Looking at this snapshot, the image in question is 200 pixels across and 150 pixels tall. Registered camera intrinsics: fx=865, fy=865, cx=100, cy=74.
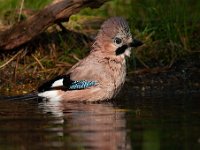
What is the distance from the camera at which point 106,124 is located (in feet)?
28.1

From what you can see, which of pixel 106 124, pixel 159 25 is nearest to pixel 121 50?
pixel 159 25

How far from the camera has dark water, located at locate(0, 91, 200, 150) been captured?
7.38m

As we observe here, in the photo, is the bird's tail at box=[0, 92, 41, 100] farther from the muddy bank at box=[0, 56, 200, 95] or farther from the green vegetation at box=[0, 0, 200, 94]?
the green vegetation at box=[0, 0, 200, 94]

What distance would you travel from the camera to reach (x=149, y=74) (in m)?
12.4

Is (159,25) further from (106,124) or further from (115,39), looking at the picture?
(106,124)

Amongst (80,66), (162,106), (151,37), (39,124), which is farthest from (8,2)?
(39,124)

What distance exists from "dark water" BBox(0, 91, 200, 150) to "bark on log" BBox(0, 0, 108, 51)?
1.48 meters

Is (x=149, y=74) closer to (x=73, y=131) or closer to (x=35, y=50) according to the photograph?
(x=35, y=50)

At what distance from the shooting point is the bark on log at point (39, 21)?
38.7ft

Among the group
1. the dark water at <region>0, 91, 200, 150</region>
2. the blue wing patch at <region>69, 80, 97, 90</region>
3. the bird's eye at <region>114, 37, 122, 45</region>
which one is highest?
the bird's eye at <region>114, 37, 122, 45</region>

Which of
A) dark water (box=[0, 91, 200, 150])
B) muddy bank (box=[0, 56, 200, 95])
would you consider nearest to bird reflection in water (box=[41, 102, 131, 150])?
dark water (box=[0, 91, 200, 150])

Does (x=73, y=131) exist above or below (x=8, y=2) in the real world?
below

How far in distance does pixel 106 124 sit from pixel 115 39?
2.85 meters

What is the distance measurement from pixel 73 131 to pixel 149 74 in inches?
175
